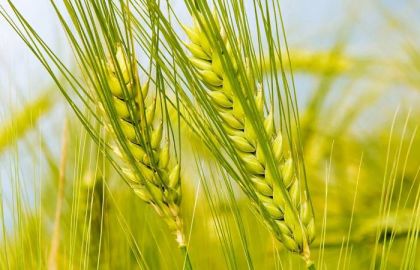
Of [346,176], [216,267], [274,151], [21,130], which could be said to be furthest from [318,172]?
[274,151]

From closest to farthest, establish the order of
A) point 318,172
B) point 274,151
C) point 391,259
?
point 274,151, point 391,259, point 318,172

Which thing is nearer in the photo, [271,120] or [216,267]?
[271,120]

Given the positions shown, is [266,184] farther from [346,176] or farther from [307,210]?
[346,176]

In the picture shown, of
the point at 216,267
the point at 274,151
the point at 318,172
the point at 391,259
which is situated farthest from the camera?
the point at 318,172
